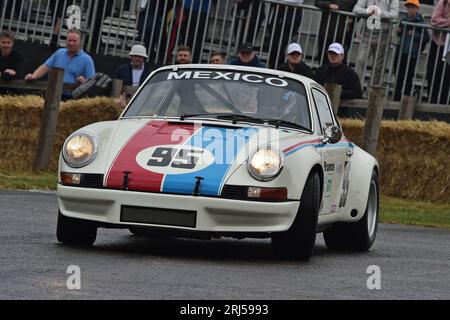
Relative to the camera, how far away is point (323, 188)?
33.6 ft

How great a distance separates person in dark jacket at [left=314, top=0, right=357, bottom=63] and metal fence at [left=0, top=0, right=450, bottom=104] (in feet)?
0.05

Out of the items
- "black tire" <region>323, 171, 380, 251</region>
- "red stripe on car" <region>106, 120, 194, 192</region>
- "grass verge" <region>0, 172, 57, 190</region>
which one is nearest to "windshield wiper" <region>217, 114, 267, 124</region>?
"red stripe on car" <region>106, 120, 194, 192</region>

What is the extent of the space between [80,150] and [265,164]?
131 centimetres

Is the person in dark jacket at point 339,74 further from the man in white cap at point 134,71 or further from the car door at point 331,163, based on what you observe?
the car door at point 331,163

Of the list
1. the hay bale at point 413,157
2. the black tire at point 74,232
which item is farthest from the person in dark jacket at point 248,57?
the black tire at point 74,232

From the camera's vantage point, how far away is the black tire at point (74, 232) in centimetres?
996

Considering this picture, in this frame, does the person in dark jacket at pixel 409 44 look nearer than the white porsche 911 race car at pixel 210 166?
No

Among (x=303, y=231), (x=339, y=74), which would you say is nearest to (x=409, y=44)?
(x=339, y=74)

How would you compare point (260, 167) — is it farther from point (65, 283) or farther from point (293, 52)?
point (293, 52)

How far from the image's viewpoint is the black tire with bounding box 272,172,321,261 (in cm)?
968

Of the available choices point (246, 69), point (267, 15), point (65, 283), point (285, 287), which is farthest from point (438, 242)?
point (267, 15)

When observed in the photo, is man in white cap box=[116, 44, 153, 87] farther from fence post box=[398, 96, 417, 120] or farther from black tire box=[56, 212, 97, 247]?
black tire box=[56, 212, 97, 247]

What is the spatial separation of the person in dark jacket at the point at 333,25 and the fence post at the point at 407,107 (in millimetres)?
1434

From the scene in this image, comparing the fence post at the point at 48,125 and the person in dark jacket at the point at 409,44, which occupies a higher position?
the person in dark jacket at the point at 409,44
